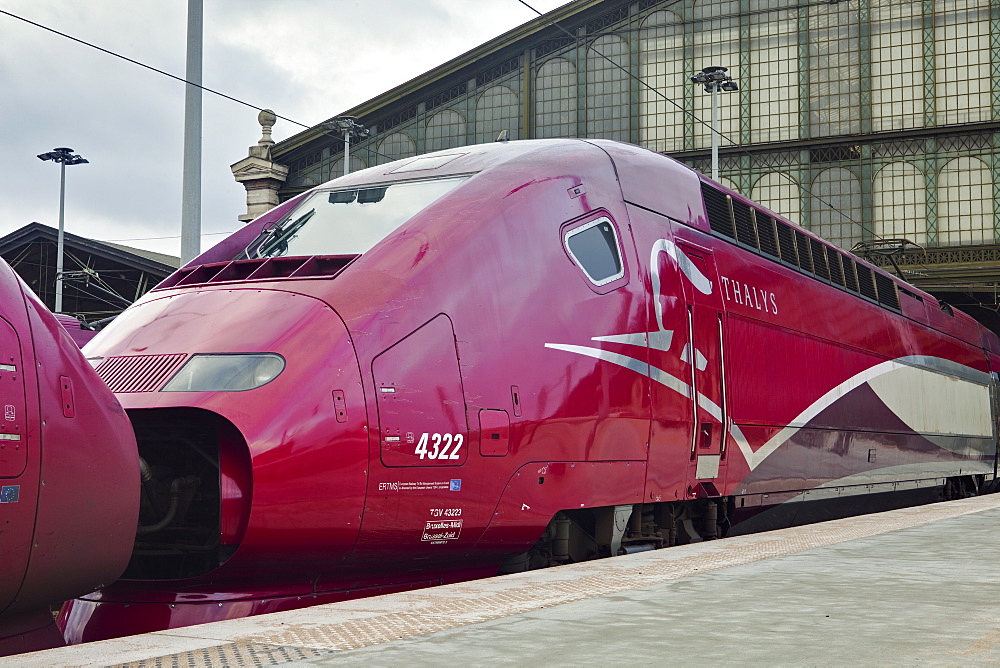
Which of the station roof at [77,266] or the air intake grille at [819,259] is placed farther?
the station roof at [77,266]

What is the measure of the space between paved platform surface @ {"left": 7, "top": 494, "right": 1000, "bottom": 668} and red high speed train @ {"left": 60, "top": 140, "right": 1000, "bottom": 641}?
2.54 ft

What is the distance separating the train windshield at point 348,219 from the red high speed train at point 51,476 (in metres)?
2.38

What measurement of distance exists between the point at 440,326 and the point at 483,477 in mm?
972

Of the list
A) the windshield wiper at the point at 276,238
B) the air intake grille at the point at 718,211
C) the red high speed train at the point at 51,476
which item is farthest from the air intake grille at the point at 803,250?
the red high speed train at the point at 51,476

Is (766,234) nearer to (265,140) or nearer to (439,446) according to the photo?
(439,446)

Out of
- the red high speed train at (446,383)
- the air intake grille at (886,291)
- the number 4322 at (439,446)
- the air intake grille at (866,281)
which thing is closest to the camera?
the red high speed train at (446,383)

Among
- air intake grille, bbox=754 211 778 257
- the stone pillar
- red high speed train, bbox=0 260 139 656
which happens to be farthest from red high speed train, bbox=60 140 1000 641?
the stone pillar

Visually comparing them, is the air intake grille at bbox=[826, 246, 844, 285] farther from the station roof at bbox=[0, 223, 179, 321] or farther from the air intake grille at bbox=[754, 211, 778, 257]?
the station roof at bbox=[0, 223, 179, 321]

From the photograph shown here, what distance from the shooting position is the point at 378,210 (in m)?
7.86

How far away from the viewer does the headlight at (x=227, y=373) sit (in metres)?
6.05

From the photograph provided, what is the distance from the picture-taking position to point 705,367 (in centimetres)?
945

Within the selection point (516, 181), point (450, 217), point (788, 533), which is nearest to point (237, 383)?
point (450, 217)

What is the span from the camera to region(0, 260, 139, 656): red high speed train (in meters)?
4.69

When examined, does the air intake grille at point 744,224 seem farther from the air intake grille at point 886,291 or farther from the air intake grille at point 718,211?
the air intake grille at point 886,291
